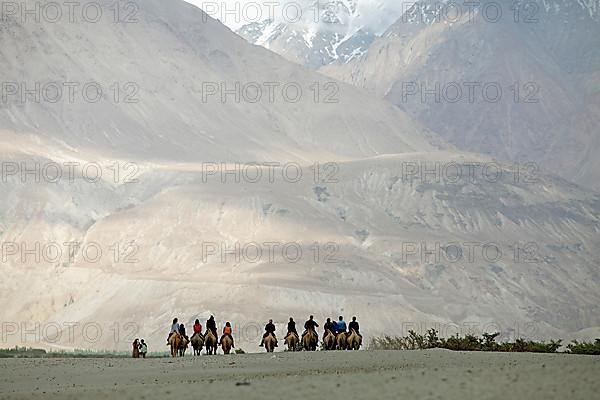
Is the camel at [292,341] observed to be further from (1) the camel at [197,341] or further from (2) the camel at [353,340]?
(1) the camel at [197,341]

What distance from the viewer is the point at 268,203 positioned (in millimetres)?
138125

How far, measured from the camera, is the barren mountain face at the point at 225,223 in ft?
359

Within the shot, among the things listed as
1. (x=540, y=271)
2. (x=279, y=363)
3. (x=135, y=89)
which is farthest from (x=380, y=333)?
(x=135, y=89)

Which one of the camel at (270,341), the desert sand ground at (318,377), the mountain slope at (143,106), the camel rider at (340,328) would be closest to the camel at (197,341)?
the camel at (270,341)

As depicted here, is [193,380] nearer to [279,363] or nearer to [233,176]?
[279,363]

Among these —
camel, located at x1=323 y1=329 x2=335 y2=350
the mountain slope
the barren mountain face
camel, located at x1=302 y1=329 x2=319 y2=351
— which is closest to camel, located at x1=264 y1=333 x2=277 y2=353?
camel, located at x1=302 y1=329 x2=319 y2=351

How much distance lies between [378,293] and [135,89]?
72950 mm

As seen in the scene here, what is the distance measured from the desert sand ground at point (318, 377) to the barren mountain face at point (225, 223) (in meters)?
62.6

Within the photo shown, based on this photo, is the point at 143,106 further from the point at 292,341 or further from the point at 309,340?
the point at 309,340

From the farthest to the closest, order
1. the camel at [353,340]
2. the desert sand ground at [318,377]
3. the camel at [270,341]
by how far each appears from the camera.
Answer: the camel at [270,341] < the camel at [353,340] < the desert sand ground at [318,377]

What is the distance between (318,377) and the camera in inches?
923

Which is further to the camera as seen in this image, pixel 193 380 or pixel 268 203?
pixel 268 203

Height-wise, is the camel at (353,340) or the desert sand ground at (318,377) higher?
the camel at (353,340)

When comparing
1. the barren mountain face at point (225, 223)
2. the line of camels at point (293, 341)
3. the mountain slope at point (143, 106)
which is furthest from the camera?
the mountain slope at point (143, 106)
